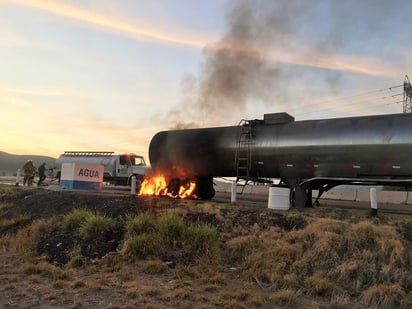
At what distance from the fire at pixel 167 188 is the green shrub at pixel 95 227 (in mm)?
6892

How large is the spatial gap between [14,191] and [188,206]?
374 inches

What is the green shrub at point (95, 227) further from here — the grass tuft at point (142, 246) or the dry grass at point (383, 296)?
the dry grass at point (383, 296)

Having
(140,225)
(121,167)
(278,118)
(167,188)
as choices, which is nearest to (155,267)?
(140,225)

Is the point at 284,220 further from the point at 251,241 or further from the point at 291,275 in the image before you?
the point at 291,275

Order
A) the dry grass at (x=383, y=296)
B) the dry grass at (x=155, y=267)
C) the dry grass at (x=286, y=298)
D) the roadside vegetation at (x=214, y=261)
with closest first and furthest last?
the dry grass at (x=383, y=296) < the dry grass at (x=286, y=298) < the roadside vegetation at (x=214, y=261) < the dry grass at (x=155, y=267)

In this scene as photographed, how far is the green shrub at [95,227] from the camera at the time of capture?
10477 mm

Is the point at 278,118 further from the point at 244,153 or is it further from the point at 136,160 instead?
the point at 136,160

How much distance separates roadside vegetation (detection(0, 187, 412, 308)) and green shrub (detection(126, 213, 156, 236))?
0.08 feet

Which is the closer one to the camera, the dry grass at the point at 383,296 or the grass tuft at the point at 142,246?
the dry grass at the point at 383,296

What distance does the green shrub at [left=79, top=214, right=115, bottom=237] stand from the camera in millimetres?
10477

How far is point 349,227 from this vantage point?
9.05m

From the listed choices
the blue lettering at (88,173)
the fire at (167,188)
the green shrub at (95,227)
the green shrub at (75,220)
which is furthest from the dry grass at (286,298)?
the blue lettering at (88,173)

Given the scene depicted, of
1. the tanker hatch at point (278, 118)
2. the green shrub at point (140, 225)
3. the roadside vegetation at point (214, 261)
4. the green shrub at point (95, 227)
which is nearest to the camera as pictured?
the roadside vegetation at point (214, 261)

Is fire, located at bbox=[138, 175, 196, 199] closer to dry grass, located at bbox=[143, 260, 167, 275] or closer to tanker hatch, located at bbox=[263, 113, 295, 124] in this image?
tanker hatch, located at bbox=[263, 113, 295, 124]
